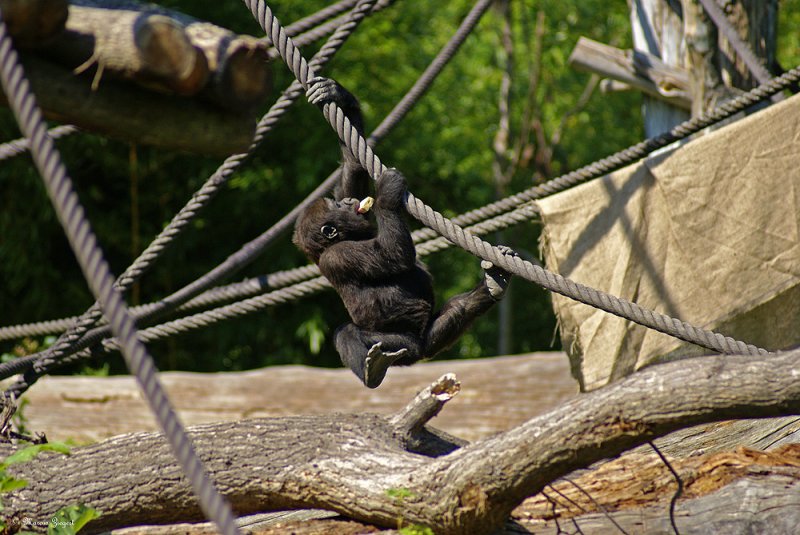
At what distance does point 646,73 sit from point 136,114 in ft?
8.26

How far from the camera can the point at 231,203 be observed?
836cm

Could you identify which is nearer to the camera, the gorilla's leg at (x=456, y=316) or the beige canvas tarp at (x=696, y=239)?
the gorilla's leg at (x=456, y=316)

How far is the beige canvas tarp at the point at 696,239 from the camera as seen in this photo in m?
3.70

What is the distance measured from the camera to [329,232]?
3.65 meters

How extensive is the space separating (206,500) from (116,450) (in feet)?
5.26

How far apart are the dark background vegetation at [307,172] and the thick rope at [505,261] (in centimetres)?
400

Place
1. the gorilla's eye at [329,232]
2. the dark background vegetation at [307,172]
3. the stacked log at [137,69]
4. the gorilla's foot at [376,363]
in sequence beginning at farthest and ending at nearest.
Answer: the dark background vegetation at [307,172] < the gorilla's eye at [329,232] < the gorilla's foot at [376,363] < the stacked log at [137,69]

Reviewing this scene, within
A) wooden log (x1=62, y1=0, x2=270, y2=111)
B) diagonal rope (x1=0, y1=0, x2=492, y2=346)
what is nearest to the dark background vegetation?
diagonal rope (x1=0, y1=0, x2=492, y2=346)

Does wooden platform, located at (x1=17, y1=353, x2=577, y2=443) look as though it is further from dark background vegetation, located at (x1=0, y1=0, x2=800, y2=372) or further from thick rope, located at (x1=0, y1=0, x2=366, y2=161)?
thick rope, located at (x1=0, y1=0, x2=366, y2=161)

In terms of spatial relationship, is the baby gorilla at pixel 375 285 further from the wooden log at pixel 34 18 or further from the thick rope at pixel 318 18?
the wooden log at pixel 34 18

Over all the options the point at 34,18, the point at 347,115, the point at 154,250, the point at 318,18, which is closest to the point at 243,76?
the point at 347,115

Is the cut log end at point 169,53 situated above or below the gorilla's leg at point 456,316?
above

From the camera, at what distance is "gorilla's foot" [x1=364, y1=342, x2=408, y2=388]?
127 inches

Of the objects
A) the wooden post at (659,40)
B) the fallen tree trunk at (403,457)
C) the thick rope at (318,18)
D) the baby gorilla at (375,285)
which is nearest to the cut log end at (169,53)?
the baby gorilla at (375,285)
